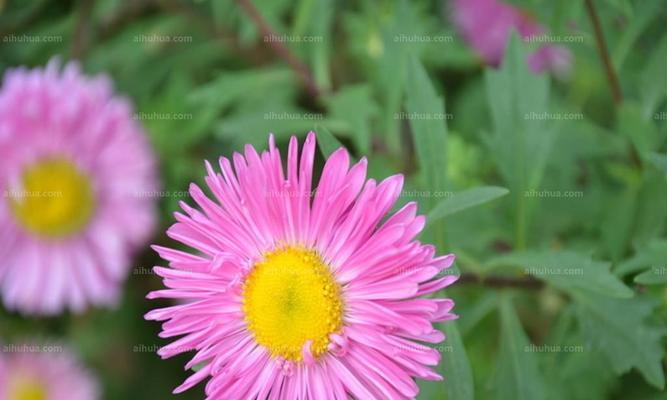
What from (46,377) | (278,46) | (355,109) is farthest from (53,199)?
(355,109)

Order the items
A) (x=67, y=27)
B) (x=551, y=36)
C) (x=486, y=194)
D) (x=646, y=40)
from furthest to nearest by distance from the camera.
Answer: (x=67, y=27) → (x=646, y=40) → (x=551, y=36) → (x=486, y=194)

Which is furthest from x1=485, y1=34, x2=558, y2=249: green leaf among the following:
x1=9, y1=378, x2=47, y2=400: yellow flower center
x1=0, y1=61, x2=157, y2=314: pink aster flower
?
x1=9, y1=378, x2=47, y2=400: yellow flower center

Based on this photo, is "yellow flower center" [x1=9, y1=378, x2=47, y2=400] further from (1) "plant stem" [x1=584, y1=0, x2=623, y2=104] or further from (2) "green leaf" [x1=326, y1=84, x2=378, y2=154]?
(1) "plant stem" [x1=584, y1=0, x2=623, y2=104]

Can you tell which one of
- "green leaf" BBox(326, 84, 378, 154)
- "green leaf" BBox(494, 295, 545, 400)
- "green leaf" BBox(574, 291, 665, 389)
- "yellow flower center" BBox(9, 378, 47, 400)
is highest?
"green leaf" BBox(326, 84, 378, 154)

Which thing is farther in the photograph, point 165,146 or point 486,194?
point 165,146

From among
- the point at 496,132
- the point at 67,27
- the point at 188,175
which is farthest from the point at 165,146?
the point at 496,132

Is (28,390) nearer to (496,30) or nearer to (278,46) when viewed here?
(278,46)

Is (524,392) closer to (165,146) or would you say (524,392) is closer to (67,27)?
(165,146)
